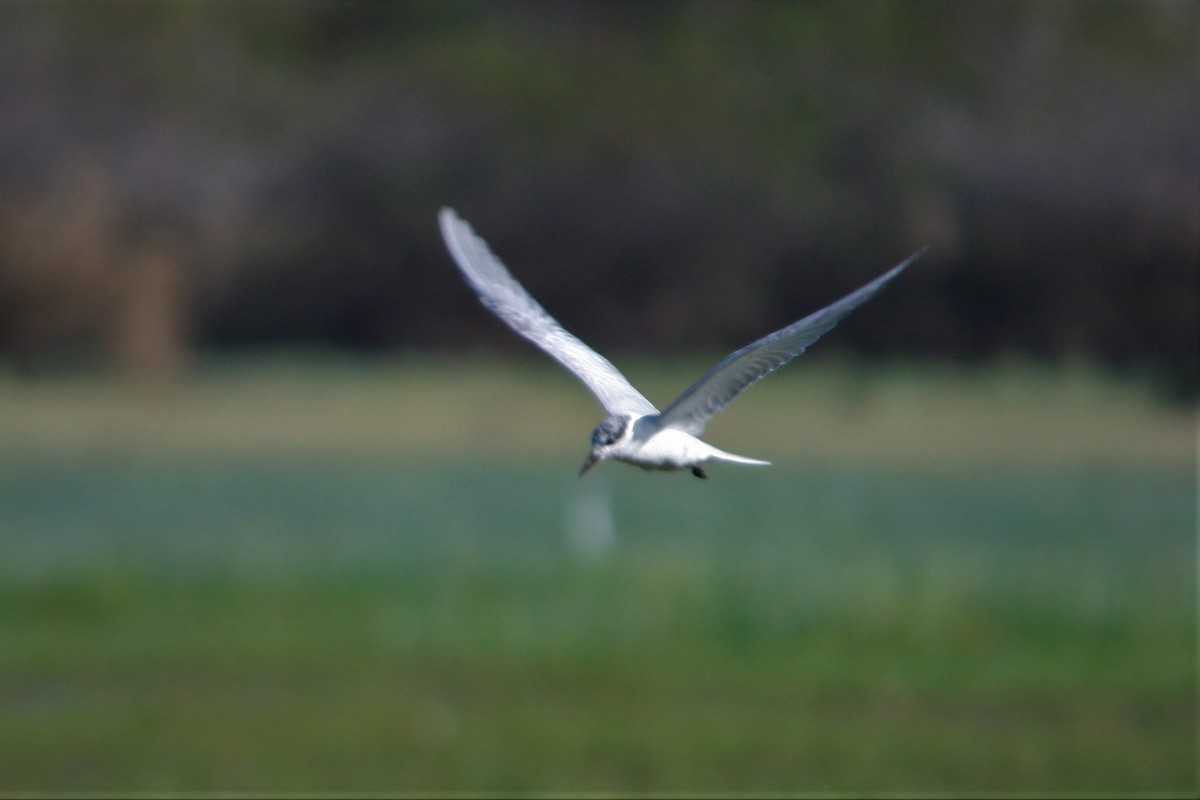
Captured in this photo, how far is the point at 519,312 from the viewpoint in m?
3.67

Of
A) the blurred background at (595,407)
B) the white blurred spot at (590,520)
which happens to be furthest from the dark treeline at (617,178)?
the white blurred spot at (590,520)

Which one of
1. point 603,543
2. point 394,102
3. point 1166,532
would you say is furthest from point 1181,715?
point 394,102

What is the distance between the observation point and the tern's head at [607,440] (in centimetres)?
257

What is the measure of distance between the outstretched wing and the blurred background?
630 cm

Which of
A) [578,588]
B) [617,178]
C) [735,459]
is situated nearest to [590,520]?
[578,588]

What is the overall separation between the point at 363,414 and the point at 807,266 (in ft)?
13.7

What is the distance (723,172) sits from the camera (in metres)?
13.2

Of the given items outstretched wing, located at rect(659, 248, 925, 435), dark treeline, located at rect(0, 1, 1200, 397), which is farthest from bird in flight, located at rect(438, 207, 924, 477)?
dark treeline, located at rect(0, 1, 1200, 397)

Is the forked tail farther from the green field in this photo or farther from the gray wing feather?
the green field

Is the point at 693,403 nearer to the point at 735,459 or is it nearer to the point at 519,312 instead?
the point at 735,459

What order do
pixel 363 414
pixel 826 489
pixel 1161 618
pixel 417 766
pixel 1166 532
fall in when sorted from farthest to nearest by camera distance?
pixel 363 414
pixel 826 489
pixel 1166 532
pixel 1161 618
pixel 417 766

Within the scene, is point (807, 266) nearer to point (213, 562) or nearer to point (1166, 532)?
point (1166, 532)

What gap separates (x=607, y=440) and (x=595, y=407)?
33.4 feet

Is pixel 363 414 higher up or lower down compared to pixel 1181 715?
higher up
